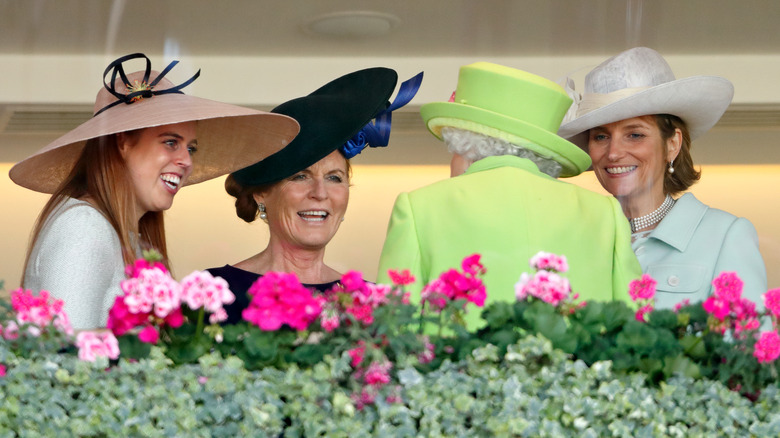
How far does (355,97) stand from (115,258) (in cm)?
77

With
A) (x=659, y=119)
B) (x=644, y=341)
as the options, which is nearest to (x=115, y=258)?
(x=644, y=341)

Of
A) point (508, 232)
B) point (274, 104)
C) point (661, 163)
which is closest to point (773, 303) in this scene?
point (508, 232)

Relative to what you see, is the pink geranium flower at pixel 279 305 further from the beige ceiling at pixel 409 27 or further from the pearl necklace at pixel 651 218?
the beige ceiling at pixel 409 27

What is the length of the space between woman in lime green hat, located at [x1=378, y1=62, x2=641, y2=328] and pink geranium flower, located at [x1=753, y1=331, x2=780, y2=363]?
1.35 feet

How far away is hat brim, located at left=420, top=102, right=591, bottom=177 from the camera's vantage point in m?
1.83

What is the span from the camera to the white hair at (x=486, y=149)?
6.09 feet

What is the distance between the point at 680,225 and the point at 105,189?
1.24m

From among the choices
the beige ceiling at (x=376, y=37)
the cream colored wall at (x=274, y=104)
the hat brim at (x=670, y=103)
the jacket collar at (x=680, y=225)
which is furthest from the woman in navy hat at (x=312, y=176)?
the cream colored wall at (x=274, y=104)

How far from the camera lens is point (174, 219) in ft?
14.4

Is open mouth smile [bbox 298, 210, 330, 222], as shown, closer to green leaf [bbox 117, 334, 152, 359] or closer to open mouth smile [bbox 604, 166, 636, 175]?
open mouth smile [bbox 604, 166, 636, 175]

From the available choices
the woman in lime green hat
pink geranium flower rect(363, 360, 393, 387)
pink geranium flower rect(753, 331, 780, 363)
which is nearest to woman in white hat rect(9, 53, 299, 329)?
the woman in lime green hat

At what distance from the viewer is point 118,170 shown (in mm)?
1938

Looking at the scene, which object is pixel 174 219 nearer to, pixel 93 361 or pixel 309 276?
pixel 309 276

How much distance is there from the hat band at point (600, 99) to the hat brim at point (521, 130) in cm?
53
